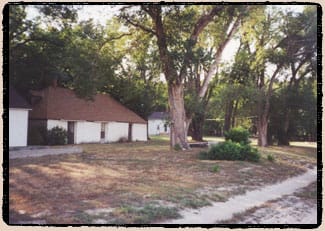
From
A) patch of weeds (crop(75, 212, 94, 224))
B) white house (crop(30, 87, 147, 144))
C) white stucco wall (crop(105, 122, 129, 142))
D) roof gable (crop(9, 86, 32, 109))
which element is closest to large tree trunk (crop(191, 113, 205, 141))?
white house (crop(30, 87, 147, 144))

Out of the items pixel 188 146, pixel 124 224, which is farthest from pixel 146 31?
pixel 124 224

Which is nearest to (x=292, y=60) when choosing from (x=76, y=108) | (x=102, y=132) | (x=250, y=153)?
(x=250, y=153)

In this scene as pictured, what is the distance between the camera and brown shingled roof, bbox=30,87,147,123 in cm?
1673

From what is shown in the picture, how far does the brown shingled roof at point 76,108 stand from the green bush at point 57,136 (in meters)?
0.72

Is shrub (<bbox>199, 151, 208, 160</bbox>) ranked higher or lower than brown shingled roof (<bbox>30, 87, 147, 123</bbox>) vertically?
lower

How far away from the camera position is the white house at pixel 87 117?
17.3 m

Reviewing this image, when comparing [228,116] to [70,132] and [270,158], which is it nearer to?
[270,158]

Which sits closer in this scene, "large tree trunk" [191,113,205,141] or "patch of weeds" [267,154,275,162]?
"patch of weeds" [267,154,275,162]

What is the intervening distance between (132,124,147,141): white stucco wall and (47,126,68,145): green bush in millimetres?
7345

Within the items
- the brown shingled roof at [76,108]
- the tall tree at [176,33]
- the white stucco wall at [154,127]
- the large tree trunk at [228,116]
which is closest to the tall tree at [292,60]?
the large tree trunk at [228,116]

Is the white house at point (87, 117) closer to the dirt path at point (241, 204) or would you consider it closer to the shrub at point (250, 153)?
the shrub at point (250, 153)

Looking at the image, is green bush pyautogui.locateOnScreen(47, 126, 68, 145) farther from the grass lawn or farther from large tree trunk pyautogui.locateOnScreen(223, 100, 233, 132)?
large tree trunk pyautogui.locateOnScreen(223, 100, 233, 132)

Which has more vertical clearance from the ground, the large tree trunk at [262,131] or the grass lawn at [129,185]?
the large tree trunk at [262,131]

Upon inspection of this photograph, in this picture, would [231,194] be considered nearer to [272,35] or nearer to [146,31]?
[146,31]
